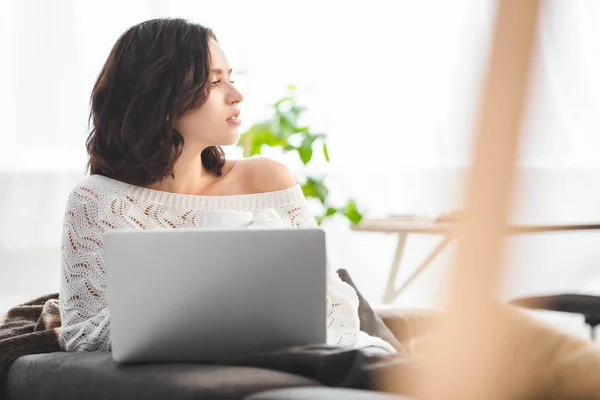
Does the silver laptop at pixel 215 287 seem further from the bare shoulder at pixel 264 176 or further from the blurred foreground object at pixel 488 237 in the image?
the bare shoulder at pixel 264 176

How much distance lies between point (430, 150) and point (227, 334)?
2.97 m

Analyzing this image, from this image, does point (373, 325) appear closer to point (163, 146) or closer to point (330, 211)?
point (163, 146)

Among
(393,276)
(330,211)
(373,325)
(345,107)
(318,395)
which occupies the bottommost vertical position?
(393,276)

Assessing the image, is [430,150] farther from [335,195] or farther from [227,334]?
[227,334]

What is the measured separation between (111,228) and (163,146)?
22 cm

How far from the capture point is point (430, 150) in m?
4.10

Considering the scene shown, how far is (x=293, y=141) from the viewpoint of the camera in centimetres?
369

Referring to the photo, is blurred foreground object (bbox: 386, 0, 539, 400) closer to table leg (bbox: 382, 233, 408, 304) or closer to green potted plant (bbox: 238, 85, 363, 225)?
green potted plant (bbox: 238, 85, 363, 225)

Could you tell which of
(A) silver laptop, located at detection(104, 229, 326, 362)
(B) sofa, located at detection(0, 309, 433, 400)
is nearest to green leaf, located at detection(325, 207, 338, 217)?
(B) sofa, located at detection(0, 309, 433, 400)

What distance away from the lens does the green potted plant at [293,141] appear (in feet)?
11.7

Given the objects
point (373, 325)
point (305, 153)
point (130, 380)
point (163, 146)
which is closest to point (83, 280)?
point (163, 146)

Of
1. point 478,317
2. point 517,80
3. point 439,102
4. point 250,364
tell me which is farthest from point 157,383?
point 439,102

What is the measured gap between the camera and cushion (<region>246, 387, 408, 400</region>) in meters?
0.95

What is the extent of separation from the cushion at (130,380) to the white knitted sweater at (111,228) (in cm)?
17
